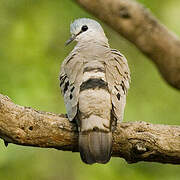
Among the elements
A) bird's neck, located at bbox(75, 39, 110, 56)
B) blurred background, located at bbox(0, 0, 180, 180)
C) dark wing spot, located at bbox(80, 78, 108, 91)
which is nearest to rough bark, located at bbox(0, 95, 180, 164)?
dark wing spot, located at bbox(80, 78, 108, 91)

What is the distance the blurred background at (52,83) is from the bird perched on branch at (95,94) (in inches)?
60.2

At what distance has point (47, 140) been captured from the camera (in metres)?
4.72

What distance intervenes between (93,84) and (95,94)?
0.41 ft

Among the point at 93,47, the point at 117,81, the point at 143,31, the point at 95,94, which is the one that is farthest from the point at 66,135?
the point at 143,31

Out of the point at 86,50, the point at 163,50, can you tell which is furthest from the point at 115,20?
the point at 86,50

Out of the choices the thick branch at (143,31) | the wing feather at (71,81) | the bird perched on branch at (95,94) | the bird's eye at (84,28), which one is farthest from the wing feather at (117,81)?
the thick branch at (143,31)

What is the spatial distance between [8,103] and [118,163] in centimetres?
291

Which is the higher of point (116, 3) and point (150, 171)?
point (150, 171)

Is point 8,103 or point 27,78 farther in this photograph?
point 27,78

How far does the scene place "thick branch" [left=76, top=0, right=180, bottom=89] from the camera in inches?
106

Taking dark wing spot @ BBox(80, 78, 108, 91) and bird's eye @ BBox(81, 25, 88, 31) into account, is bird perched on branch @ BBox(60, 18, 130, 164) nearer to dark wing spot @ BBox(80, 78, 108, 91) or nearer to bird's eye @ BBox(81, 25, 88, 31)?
dark wing spot @ BBox(80, 78, 108, 91)

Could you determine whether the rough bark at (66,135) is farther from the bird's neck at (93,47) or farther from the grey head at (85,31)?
the grey head at (85,31)

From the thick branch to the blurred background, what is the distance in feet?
14.0

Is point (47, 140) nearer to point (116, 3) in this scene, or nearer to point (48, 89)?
point (116, 3)
